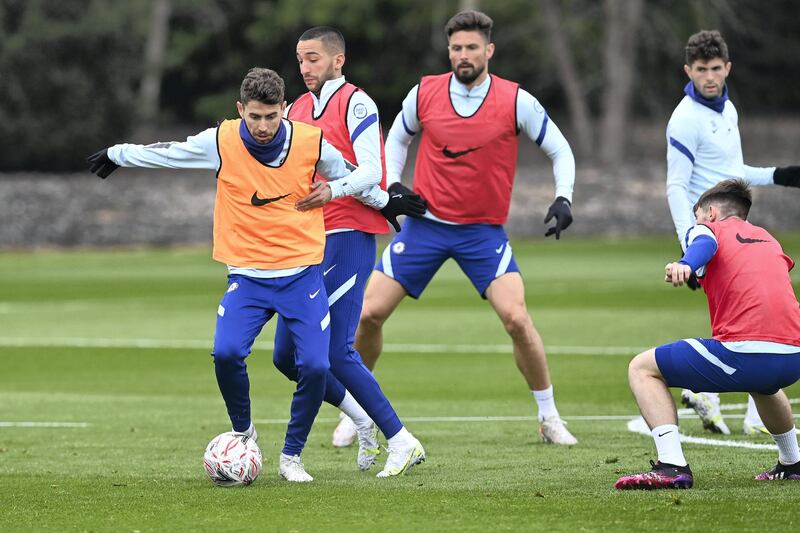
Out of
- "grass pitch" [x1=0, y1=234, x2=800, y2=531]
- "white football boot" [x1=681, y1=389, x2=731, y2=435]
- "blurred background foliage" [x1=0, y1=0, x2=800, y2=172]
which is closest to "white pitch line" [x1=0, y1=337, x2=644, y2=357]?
"grass pitch" [x1=0, y1=234, x2=800, y2=531]

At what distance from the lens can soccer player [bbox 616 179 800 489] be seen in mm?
7383

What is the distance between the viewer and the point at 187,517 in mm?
6977

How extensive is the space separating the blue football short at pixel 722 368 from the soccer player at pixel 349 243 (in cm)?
168

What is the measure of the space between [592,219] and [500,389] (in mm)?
27450

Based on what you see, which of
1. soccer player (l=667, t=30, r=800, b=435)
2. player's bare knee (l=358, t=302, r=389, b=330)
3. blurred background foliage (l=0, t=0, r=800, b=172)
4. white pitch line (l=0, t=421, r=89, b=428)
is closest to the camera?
soccer player (l=667, t=30, r=800, b=435)

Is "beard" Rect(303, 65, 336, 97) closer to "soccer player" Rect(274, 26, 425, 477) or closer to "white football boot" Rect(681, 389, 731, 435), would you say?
"soccer player" Rect(274, 26, 425, 477)

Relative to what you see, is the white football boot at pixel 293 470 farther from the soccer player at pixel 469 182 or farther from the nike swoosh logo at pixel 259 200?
the soccer player at pixel 469 182

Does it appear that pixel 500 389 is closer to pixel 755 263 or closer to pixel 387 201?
pixel 387 201

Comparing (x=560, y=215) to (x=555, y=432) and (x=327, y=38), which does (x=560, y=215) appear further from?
(x=327, y=38)

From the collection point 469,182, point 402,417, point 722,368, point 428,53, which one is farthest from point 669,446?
point 428,53

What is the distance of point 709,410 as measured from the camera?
10164mm

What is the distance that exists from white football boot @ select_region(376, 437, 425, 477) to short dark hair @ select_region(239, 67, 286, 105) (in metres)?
2.05

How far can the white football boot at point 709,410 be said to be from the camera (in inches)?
400

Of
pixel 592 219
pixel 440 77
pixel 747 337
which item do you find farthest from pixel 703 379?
pixel 592 219
